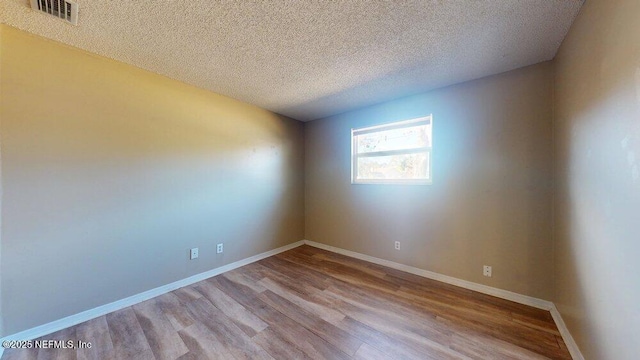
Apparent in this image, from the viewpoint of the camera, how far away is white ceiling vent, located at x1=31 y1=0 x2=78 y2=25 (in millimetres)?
1387

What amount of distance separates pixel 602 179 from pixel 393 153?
6.43ft

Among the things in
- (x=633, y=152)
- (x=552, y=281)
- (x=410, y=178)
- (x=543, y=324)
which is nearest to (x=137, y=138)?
(x=410, y=178)

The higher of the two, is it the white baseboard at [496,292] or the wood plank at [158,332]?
the white baseboard at [496,292]

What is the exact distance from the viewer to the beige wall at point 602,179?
3.16 feet

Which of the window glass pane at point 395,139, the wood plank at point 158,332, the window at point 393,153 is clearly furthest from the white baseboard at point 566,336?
the wood plank at point 158,332

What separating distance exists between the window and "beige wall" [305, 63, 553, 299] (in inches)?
4.8

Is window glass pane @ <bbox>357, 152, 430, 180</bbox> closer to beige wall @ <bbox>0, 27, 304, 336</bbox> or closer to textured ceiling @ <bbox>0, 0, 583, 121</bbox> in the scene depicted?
textured ceiling @ <bbox>0, 0, 583, 121</bbox>

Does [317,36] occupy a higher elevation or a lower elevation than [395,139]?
Result: higher

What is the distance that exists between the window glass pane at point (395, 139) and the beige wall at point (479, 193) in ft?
0.58

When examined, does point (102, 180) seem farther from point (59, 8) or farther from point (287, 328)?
point (287, 328)

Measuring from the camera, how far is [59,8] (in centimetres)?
144

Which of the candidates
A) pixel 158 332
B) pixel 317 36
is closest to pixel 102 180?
pixel 158 332

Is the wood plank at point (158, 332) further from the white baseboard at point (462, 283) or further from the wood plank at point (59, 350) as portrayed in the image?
the white baseboard at point (462, 283)

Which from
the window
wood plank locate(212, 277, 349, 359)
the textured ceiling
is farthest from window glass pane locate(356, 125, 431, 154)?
Result: wood plank locate(212, 277, 349, 359)
